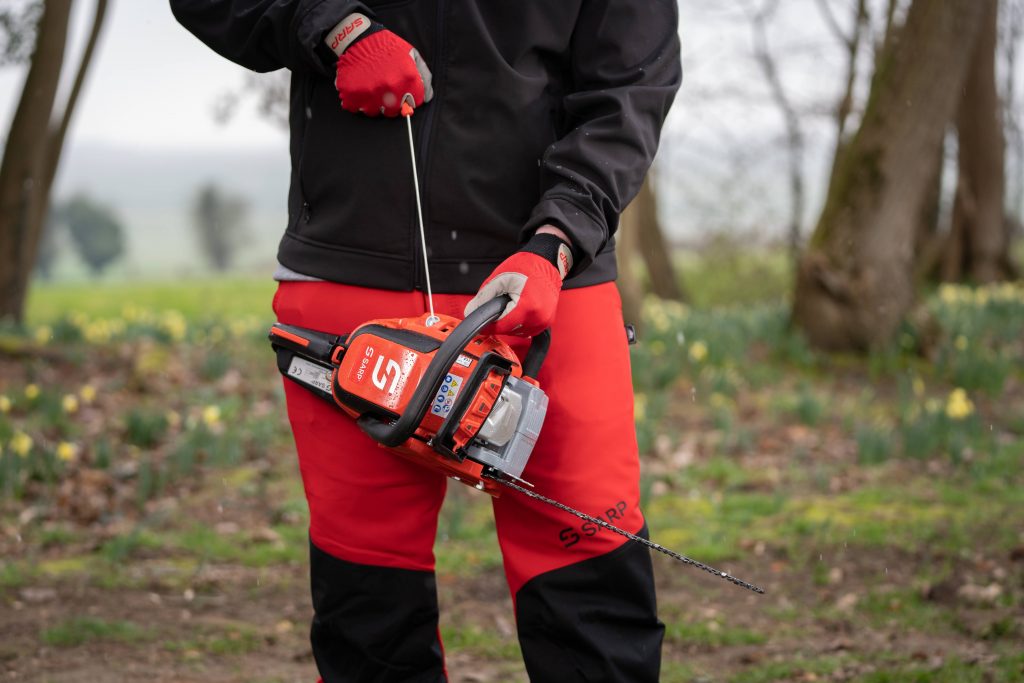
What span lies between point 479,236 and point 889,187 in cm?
551

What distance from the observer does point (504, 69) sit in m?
1.94

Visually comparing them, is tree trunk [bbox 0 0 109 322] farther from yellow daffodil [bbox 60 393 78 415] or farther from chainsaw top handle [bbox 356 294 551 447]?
chainsaw top handle [bbox 356 294 551 447]

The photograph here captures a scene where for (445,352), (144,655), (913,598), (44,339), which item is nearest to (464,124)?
(445,352)

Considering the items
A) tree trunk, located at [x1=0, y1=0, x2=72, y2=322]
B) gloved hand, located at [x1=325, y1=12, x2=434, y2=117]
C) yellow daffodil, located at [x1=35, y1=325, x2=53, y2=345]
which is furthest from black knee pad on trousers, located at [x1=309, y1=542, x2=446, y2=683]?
tree trunk, located at [x1=0, y1=0, x2=72, y2=322]

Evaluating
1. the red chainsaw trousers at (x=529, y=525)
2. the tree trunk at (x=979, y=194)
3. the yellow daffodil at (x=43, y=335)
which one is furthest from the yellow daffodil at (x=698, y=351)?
the tree trunk at (x=979, y=194)

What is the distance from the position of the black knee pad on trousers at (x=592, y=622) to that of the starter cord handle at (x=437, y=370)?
44 cm

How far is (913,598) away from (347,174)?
2625 millimetres

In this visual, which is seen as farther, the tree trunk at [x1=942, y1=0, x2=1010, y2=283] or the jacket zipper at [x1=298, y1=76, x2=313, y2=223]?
the tree trunk at [x1=942, y1=0, x2=1010, y2=283]

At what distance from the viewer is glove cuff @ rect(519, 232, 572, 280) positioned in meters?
1.88

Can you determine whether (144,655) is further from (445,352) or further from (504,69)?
(504,69)

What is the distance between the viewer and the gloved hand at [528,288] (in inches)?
70.9

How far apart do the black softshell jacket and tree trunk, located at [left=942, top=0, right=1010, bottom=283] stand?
30.9 feet

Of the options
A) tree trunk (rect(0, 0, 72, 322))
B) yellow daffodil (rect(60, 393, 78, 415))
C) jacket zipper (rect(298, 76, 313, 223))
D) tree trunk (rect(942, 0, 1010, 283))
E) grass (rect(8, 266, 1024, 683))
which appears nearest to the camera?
jacket zipper (rect(298, 76, 313, 223))

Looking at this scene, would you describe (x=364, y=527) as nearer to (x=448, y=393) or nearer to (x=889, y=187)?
(x=448, y=393)
